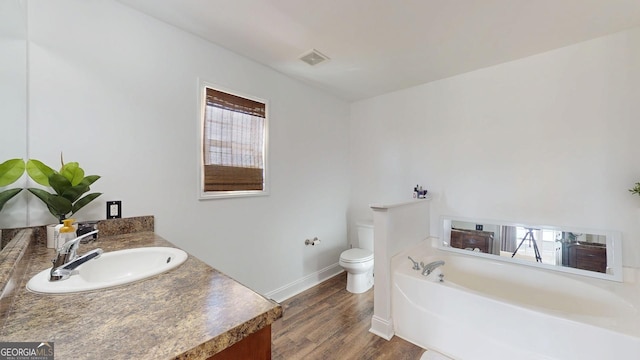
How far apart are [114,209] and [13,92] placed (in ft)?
2.51

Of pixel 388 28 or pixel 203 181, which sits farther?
pixel 203 181

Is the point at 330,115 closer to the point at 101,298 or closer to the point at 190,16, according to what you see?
the point at 190,16

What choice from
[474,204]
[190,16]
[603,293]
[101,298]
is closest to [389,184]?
[474,204]

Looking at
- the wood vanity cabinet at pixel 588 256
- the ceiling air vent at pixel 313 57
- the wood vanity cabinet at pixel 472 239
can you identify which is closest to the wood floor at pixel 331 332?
the wood vanity cabinet at pixel 472 239

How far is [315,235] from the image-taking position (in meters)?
2.97

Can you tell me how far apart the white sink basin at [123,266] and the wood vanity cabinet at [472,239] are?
2.54 metres

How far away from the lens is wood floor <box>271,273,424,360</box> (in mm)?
1786

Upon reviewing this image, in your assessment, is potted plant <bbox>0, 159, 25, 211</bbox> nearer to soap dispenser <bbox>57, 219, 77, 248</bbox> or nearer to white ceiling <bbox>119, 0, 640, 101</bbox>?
soap dispenser <bbox>57, 219, 77, 248</bbox>

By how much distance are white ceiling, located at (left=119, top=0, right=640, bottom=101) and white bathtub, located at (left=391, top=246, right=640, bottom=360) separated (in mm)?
1891

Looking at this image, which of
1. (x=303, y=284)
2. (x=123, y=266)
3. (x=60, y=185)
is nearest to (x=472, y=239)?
(x=303, y=284)

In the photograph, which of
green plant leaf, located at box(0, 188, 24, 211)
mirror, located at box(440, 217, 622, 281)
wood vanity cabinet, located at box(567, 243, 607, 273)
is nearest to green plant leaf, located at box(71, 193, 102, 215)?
green plant leaf, located at box(0, 188, 24, 211)

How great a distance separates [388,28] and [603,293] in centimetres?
250

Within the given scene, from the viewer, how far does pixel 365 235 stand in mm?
3051

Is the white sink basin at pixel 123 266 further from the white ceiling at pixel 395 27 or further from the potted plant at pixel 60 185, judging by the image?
the white ceiling at pixel 395 27
